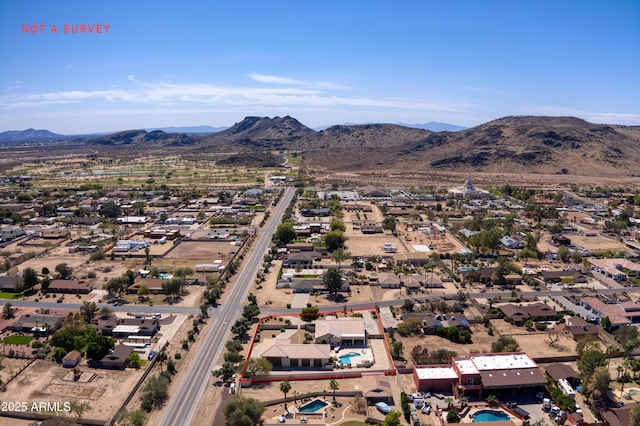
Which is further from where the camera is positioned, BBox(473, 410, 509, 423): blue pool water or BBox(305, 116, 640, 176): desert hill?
BBox(305, 116, 640, 176): desert hill

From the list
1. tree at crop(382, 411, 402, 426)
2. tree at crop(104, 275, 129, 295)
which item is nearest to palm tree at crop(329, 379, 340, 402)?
tree at crop(382, 411, 402, 426)

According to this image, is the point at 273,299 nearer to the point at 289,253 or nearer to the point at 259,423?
the point at 289,253

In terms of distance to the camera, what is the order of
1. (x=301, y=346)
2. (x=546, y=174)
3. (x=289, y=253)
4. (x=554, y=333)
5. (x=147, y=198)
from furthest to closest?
(x=546, y=174) → (x=147, y=198) → (x=289, y=253) → (x=554, y=333) → (x=301, y=346)

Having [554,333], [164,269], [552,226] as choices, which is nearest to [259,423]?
[554,333]

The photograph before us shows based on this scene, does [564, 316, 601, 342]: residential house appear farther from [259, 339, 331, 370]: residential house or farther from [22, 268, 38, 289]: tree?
[22, 268, 38, 289]: tree

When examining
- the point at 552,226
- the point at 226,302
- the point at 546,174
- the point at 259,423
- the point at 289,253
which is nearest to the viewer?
the point at 259,423

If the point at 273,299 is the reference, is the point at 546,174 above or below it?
above
